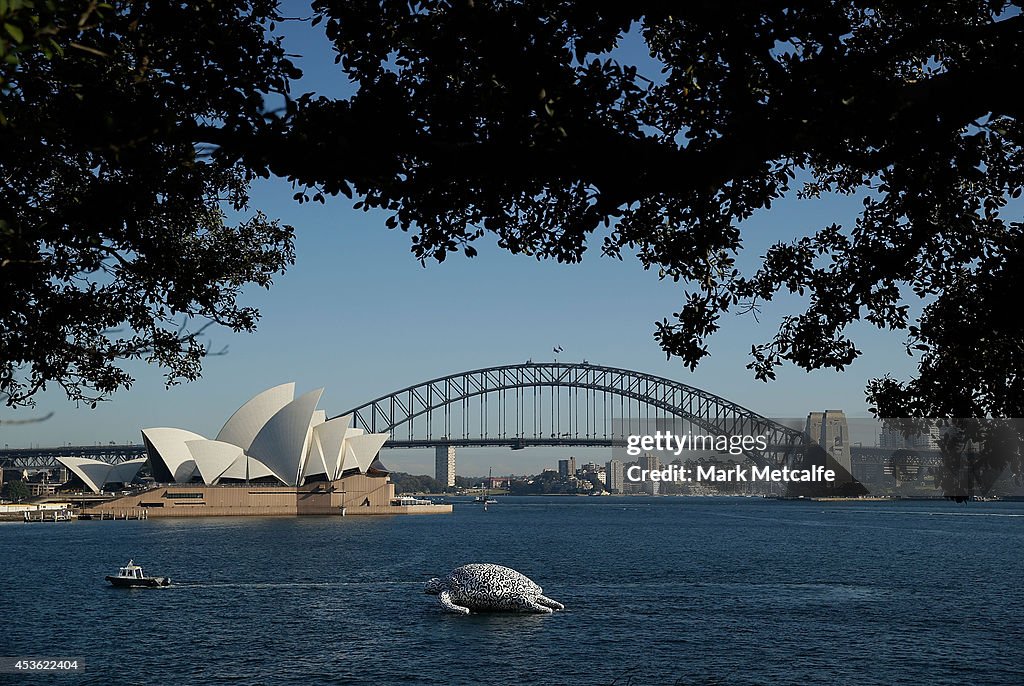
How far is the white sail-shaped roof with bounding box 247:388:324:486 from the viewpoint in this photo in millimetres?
136125

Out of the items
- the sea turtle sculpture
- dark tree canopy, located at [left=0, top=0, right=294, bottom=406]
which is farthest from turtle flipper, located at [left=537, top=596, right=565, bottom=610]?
dark tree canopy, located at [left=0, top=0, right=294, bottom=406]

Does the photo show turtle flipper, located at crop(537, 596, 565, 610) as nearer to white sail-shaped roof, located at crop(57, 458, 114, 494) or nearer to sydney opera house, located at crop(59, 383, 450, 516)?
sydney opera house, located at crop(59, 383, 450, 516)

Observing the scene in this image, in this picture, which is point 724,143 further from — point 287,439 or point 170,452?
point 170,452

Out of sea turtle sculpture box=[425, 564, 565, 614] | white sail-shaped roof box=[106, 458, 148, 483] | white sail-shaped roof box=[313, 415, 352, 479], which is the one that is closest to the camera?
sea turtle sculpture box=[425, 564, 565, 614]

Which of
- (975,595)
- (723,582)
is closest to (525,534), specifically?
(723,582)

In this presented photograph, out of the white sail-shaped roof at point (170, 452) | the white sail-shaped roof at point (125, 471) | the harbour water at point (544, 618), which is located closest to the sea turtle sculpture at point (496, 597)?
the harbour water at point (544, 618)

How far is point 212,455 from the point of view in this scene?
477 ft

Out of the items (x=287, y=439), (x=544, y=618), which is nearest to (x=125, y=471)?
(x=287, y=439)

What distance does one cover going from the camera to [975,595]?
49188mm

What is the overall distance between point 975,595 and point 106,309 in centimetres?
4933

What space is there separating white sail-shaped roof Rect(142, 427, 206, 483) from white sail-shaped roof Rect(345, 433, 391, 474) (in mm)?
24029

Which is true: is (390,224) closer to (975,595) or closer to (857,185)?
(857,185)

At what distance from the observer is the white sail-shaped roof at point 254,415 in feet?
457

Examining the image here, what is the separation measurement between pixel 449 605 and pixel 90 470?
165m
